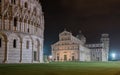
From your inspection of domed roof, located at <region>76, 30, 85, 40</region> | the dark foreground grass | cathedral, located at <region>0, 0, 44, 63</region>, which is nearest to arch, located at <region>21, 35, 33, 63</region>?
cathedral, located at <region>0, 0, 44, 63</region>

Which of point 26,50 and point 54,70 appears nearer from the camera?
point 54,70

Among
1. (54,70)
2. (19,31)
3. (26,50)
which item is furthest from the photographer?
(26,50)

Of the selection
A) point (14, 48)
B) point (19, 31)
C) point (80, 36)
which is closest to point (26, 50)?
point (14, 48)

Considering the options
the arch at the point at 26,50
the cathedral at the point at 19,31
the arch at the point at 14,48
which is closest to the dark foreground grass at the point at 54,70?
the cathedral at the point at 19,31

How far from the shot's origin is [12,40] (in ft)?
179

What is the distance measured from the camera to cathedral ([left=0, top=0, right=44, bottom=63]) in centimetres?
5297

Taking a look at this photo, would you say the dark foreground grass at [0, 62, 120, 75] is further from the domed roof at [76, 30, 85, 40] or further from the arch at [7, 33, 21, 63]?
the domed roof at [76, 30, 85, 40]

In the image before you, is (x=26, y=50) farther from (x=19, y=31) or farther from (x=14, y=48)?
(x=19, y=31)

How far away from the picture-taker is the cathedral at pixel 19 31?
2085 inches

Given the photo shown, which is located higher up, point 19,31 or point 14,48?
point 19,31

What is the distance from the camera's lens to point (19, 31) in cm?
5562

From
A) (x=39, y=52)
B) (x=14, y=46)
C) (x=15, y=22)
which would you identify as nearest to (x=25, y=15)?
(x=15, y=22)

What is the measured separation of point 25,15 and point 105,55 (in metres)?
116

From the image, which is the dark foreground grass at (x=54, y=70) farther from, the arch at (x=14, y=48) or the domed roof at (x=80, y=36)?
the domed roof at (x=80, y=36)
